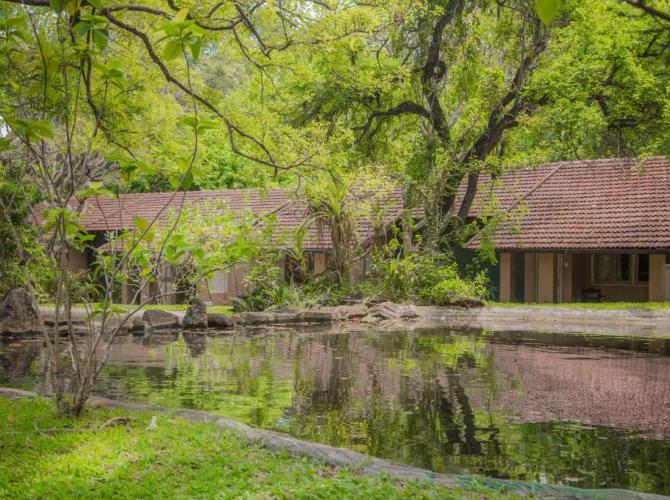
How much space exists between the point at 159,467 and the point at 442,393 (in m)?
5.05

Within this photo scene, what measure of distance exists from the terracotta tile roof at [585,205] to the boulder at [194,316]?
1168cm

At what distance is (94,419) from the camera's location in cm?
736

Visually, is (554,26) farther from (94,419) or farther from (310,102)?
(94,419)

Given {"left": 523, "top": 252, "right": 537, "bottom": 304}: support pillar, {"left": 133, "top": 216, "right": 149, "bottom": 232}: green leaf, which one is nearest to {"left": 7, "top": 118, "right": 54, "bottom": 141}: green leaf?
{"left": 133, "top": 216, "right": 149, "bottom": 232}: green leaf

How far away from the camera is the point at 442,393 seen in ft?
33.7

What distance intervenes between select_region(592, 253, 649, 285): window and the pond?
1324cm

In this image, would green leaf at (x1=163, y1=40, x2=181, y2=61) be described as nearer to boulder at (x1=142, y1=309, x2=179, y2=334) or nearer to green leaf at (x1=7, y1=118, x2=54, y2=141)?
green leaf at (x1=7, y1=118, x2=54, y2=141)

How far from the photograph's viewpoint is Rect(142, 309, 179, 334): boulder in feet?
62.5

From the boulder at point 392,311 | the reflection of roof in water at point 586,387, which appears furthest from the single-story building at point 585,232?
the reflection of roof in water at point 586,387

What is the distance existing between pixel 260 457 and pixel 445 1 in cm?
1789

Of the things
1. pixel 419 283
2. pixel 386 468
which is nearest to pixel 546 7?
pixel 386 468

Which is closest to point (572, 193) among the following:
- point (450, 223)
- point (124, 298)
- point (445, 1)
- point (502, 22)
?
point (450, 223)

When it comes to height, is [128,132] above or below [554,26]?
below

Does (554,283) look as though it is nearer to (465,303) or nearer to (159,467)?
(465,303)
